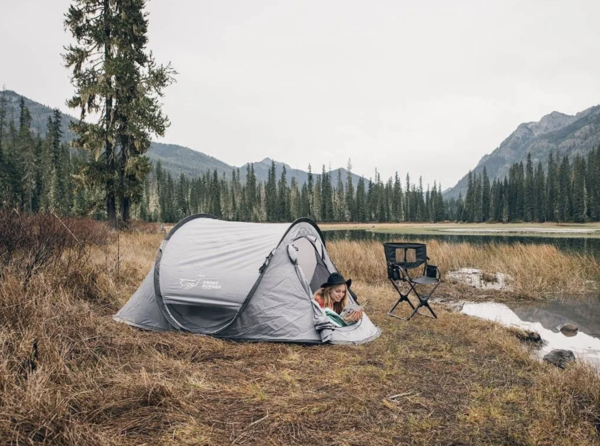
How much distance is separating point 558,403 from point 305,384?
230cm

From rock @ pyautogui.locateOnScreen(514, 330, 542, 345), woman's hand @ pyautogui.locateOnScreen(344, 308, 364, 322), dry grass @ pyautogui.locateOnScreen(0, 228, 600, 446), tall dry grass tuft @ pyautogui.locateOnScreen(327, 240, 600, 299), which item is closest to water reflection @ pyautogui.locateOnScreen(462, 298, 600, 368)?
rock @ pyautogui.locateOnScreen(514, 330, 542, 345)

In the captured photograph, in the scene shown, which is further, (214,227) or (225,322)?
(214,227)

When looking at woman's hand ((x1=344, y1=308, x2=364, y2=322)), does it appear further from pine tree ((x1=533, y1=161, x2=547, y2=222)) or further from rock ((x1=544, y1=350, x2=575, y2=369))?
pine tree ((x1=533, y1=161, x2=547, y2=222))

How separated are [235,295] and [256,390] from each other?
73.3 inches

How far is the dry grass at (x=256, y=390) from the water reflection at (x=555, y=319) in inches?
105

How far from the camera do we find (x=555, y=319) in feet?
30.2

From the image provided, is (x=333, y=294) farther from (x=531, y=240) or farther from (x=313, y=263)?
(x=531, y=240)

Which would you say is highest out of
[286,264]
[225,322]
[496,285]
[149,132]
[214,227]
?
[149,132]

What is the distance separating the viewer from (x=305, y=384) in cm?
402

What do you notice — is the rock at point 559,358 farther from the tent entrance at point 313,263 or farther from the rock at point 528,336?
the tent entrance at point 313,263

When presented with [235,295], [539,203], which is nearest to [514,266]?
[235,295]

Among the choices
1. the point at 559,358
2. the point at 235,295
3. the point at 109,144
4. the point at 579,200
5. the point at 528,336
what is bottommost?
the point at 528,336

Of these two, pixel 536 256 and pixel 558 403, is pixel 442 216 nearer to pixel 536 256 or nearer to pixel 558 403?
pixel 536 256

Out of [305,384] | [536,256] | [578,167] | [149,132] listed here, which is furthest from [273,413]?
[578,167]
